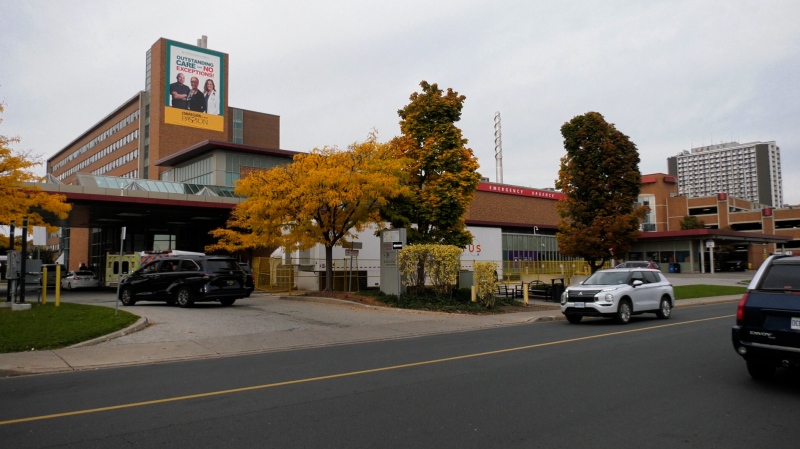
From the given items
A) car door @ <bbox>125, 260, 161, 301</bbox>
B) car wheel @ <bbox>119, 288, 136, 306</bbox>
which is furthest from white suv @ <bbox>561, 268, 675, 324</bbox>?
car wheel @ <bbox>119, 288, 136, 306</bbox>

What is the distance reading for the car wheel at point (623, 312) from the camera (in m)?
16.2

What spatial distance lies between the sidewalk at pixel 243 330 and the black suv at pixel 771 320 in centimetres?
819

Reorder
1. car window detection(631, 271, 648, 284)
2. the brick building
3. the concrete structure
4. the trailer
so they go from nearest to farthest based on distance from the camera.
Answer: car window detection(631, 271, 648, 284) → the trailer → the concrete structure → the brick building

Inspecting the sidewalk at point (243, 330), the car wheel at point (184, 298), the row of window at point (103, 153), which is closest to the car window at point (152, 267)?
the sidewalk at point (243, 330)

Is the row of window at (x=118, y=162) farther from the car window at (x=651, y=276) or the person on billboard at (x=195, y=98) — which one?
the car window at (x=651, y=276)

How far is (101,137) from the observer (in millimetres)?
96000

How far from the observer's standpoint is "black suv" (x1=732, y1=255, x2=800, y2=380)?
288 inches

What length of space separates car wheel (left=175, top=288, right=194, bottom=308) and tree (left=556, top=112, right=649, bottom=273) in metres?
16.2

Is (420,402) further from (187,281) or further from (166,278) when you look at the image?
(166,278)

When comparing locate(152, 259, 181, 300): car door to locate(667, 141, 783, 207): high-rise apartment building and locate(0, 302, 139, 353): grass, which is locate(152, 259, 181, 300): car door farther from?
locate(667, 141, 783, 207): high-rise apartment building

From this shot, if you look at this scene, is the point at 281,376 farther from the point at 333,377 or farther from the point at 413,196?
the point at 413,196

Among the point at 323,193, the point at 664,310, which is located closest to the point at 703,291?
the point at 664,310

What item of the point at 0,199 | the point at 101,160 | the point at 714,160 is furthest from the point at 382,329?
the point at 714,160

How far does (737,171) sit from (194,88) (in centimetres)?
16780
